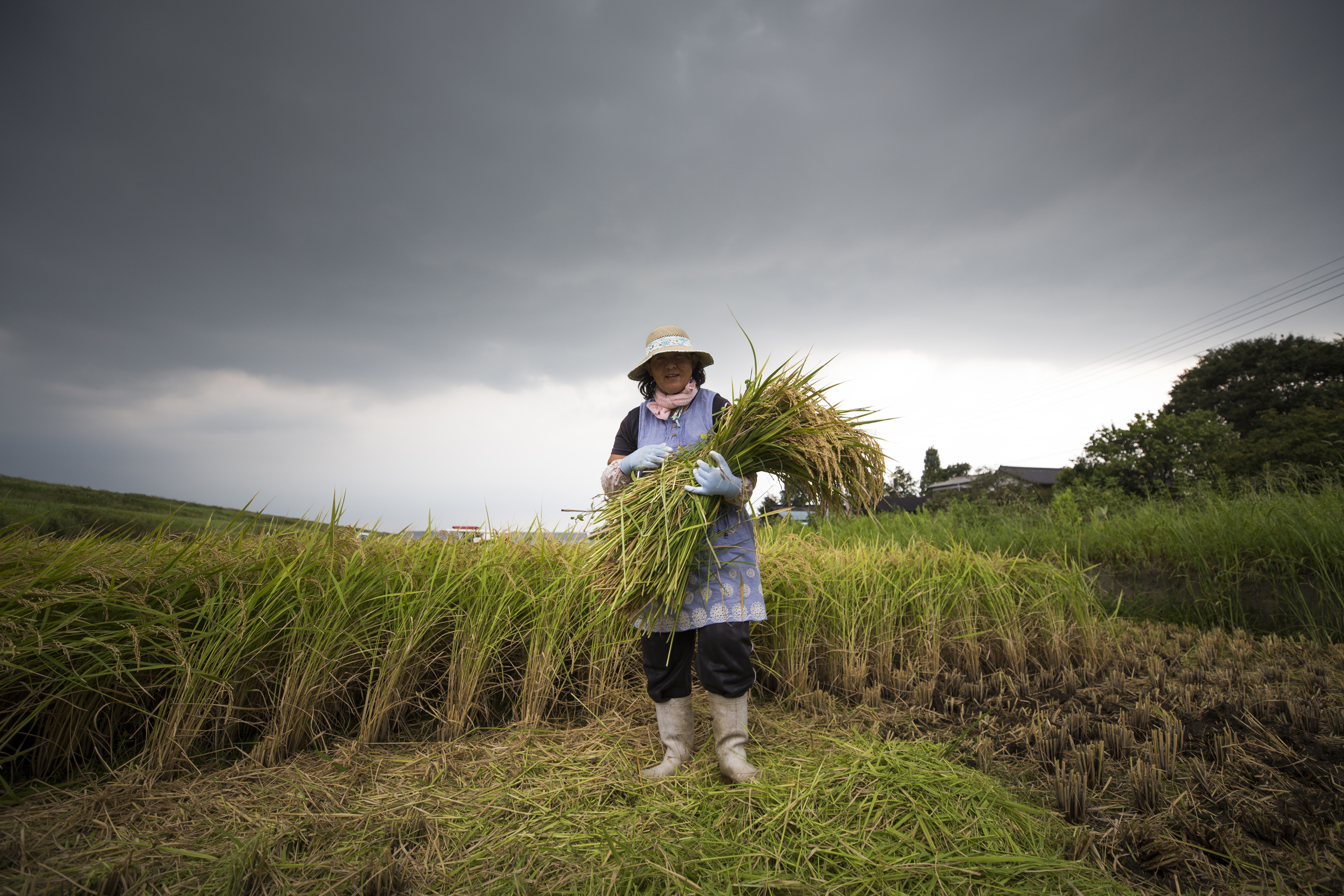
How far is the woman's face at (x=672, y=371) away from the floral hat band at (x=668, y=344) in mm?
29

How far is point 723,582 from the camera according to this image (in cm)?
216

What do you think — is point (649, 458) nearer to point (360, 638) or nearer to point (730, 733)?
point (730, 733)

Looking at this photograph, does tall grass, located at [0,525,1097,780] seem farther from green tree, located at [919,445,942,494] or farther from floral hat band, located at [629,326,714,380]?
green tree, located at [919,445,942,494]

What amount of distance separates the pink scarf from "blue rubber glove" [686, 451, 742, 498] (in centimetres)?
44

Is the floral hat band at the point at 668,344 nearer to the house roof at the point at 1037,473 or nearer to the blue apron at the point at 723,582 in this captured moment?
the blue apron at the point at 723,582

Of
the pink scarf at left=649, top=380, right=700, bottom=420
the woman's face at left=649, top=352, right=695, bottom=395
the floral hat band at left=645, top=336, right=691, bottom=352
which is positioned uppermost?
the floral hat band at left=645, top=336, right=691, bottom=352

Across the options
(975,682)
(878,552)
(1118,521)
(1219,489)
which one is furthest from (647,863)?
(1219,489)

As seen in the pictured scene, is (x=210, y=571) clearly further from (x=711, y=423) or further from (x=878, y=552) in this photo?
(x=878, y=552)

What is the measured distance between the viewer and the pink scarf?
2500 millimetres

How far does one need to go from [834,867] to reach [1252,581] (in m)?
5.06

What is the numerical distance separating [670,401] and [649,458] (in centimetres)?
36

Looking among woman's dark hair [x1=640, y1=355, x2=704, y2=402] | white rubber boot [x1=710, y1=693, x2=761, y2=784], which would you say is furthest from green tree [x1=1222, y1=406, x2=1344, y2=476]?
white rubber boot [x1=710, y1=693, x2=761, y2=784]

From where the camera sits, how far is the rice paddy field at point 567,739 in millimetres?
1580

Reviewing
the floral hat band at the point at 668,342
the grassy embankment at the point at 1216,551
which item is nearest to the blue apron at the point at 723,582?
the floral hat band at the point at 668,342
